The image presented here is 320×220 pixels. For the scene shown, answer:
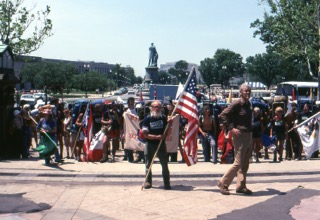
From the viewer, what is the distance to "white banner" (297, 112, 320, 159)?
39.8ft

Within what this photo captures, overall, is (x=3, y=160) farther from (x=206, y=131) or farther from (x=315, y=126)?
(x=315, y=126)

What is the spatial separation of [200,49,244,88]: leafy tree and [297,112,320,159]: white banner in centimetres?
10825

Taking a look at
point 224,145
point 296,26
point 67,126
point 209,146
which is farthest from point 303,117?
point 296,26

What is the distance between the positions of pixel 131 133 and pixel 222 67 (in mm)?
111956

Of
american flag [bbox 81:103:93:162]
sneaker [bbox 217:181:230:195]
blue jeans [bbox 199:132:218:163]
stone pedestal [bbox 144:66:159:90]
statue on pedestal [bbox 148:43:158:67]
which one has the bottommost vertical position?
sneaker [bbox 217:181:230:195]

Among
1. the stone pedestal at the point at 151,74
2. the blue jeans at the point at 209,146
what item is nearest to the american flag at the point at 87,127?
the blue jeans at the point at 209,146

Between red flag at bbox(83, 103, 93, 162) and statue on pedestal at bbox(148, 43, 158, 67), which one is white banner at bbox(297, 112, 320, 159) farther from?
statue on pedestal at bbox(148, 43, 158, 67)

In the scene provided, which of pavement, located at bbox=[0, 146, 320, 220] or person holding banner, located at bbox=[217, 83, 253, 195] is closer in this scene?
pavement, located at bbox=[0, 146, 320, 220]

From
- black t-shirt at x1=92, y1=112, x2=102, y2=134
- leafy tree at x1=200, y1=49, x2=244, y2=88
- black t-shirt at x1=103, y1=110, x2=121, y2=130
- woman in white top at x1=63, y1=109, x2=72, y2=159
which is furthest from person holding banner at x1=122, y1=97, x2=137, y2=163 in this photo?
leafy tree at x1=200, y1=49, x2=244, y2=88

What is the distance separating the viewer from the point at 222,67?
121125 mm

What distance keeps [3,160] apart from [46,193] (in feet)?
13.3

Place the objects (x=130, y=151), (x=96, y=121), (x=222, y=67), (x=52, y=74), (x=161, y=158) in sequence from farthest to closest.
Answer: (x=222, y=67)
(x=52, y=74)
(x=96, y=121)
(x=130, y=151)
(x=161, y=158)

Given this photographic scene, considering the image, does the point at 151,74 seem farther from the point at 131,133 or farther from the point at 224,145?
the point at 224,145

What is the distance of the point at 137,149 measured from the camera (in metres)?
11.3
